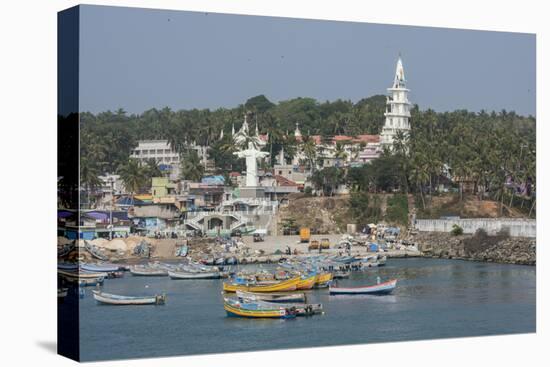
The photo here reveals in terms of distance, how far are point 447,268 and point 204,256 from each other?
11.3 feet

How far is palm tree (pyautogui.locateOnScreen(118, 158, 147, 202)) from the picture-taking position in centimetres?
1619

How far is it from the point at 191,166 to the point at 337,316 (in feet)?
9.52

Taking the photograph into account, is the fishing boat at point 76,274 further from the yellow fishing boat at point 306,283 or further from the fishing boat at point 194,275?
the yellow fishing boat at point 306,283

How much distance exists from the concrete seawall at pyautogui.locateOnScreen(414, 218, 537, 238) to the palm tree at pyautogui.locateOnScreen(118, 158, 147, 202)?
3.77 metres

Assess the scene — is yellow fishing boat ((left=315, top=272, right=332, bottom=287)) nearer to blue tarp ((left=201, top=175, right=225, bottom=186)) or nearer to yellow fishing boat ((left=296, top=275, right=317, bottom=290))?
yellow fishing boat ((left=296, top=275, right=317, bottom=290))

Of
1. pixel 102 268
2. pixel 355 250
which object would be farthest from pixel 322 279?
pixel 102 268

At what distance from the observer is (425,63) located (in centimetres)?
1694

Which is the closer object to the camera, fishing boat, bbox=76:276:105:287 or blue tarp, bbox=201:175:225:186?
fishing boat, bbox=76:276:105:287

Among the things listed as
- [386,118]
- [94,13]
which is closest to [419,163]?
[386,118]

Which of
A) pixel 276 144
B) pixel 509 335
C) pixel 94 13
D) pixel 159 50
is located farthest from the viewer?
pixel 276 144

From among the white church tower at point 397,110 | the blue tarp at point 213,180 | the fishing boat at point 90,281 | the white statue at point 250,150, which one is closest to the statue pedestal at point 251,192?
the white statue at point 250,150

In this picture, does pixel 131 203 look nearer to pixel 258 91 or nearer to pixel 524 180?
pixel 258 91

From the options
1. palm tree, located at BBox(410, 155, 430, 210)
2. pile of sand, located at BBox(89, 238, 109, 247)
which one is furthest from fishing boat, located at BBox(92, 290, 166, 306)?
palm tree, located at BBox(410, 155, 430, 210)

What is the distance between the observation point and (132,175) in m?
16.5
